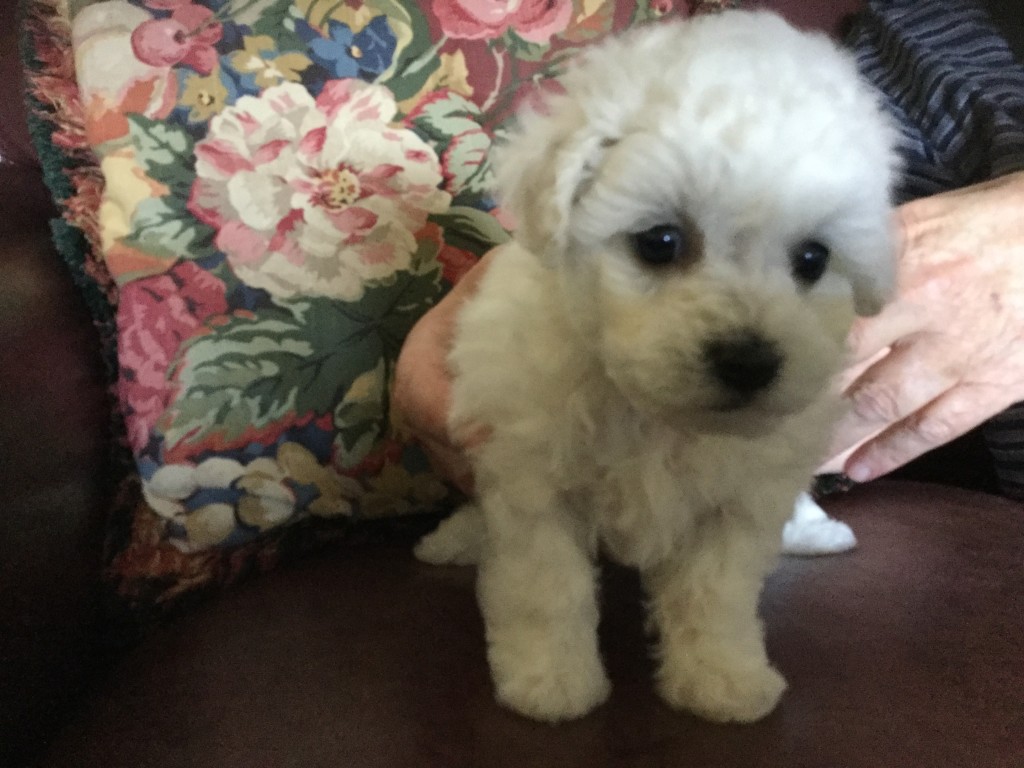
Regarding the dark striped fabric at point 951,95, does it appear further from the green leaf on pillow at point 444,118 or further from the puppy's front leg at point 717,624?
the green leaf on pillow at point 444,118

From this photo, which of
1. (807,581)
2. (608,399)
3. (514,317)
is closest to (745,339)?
(608,399)

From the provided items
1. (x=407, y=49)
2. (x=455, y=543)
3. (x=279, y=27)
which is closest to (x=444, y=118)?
(x=407, y=49)

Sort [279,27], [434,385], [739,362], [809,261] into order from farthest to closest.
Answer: [279,27], [434,385], [809,261], [739,362]

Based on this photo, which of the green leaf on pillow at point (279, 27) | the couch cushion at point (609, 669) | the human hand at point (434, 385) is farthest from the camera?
the green leaf on pillow at point (279, 27)

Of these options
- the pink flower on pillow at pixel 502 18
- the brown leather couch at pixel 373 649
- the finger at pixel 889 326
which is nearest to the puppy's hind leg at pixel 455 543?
the brown leather couch at pixel 373 649

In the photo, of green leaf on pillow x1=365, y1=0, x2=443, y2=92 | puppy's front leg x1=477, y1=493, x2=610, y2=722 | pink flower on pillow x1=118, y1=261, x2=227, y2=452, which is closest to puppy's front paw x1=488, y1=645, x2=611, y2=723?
puppy's front leg x1=477, y1=493, x2=610, y2=722

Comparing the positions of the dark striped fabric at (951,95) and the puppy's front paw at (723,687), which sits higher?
the dark striped fabric at (951,95)

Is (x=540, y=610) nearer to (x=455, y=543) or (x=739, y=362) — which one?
(x=455, y=543)
